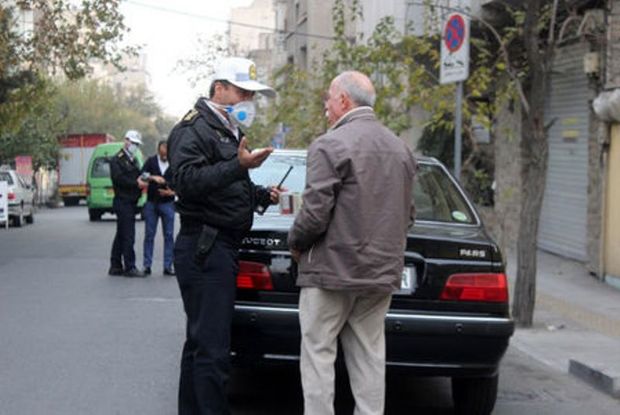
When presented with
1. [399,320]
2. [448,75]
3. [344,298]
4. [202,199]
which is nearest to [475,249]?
[399,320]

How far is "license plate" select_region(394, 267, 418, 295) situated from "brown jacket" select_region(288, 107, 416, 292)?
0.87 meters

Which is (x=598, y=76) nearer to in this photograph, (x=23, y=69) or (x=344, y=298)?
(x=344, y=298)

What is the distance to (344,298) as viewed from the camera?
5.09m

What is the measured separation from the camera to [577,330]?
10.4 metres

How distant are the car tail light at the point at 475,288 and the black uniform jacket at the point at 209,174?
50.5 inches

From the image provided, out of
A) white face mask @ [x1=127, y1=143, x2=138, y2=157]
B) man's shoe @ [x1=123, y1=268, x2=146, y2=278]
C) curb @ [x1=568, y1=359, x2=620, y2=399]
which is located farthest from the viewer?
man's shoe @ [x1=123, y1=268, x2=146, y2=278]

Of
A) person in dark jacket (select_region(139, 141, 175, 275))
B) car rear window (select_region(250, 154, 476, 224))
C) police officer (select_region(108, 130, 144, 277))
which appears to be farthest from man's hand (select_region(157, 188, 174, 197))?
car rear window (select_region(250, 154, 476, 224))

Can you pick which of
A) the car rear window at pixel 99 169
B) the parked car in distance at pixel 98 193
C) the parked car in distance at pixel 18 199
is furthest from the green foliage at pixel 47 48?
the car rear window at pixel 99 169

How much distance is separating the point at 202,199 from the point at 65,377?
9.54ft

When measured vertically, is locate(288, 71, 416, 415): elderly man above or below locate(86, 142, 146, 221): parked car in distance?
above

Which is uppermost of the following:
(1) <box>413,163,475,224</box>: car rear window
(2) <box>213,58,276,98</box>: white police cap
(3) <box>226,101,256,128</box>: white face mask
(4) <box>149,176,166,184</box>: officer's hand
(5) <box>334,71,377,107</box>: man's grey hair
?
(2) <box>213,58,276,98</box>: white police cap

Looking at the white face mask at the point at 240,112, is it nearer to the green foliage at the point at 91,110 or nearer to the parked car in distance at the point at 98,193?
the parked car in distance at the point at 98,193

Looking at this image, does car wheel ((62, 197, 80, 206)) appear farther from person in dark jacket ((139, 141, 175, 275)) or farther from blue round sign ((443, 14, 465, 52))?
blue round sign ((443, 14, 465, 52))

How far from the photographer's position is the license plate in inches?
232
